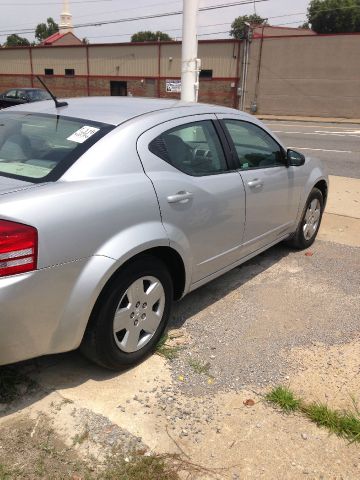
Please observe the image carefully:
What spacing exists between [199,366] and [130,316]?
1.97ft

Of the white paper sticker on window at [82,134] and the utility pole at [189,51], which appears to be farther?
the utility pole at [189,51]

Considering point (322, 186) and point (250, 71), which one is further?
point (250, 71)

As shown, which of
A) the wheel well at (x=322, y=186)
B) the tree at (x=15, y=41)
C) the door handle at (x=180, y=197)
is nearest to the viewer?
the door handle at (x=180, y=197)

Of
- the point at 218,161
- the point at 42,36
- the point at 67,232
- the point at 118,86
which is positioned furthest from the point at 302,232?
the point at 42,36

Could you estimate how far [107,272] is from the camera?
2516mm

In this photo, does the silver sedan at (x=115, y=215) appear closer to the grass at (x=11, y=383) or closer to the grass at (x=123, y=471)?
the grass at (x=11, y=383)

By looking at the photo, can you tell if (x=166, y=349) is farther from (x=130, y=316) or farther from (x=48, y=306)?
(x=48, y=306)

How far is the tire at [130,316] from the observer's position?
2.63 metres

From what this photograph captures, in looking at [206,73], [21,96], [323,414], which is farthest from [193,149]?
[206,73]

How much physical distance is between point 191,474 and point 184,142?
2083 mm

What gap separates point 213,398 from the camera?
108 inches

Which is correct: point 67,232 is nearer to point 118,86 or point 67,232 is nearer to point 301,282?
point 301,282

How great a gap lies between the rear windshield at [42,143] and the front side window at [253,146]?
1292mm

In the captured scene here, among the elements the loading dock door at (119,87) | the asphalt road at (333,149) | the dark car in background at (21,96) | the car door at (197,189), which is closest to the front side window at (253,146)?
the car door at (197,189)
